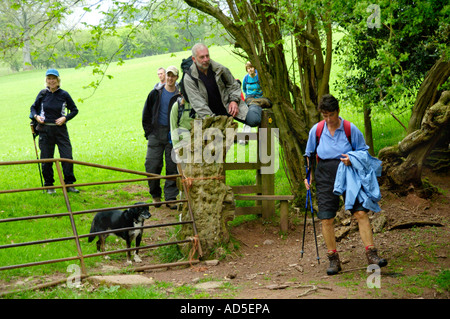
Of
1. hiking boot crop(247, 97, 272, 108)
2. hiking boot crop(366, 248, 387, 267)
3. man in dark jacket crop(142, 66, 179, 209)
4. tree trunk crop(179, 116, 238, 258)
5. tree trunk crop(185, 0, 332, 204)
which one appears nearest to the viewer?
hiking boot crop(366, 248, 387, 267)

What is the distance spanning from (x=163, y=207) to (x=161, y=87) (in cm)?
231

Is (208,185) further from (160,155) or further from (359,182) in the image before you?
(160,155)

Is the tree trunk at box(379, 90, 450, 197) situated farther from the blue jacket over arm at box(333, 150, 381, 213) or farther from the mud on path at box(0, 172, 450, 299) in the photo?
Result: the blue jacket over arm at box(333, 150, 381, 213)

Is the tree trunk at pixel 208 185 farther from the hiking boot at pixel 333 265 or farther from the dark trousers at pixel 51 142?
the dark trousers at pixel 51 142

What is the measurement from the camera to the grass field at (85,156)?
26.6 feet

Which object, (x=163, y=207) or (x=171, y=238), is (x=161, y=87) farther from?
(x=171, y=238)

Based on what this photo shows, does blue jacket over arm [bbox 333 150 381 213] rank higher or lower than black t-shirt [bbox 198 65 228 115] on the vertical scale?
lower

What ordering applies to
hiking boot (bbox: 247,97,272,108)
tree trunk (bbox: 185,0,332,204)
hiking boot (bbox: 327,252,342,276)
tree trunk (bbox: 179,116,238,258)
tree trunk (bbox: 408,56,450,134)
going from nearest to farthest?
hiking boot (bbox: 327,252,342,276) → tree trunk (bbox: 179,116,238,258) → hiking boot (bbox: 247,97,272,108) → tree trunk (bbox: 185,0,332,204) → tree trunk (bbox: 408,56,450,134)

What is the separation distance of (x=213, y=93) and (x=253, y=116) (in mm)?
779

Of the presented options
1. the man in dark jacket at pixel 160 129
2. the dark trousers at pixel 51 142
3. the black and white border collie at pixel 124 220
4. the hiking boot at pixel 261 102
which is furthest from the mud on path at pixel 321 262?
the dark trousers at pixel 51 142

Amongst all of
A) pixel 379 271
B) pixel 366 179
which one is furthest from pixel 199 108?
pixel 379 271

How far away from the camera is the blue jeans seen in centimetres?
802

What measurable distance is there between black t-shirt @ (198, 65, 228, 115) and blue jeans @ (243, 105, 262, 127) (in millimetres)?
365

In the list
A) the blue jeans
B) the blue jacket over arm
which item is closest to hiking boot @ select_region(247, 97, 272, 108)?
the blue jeans
